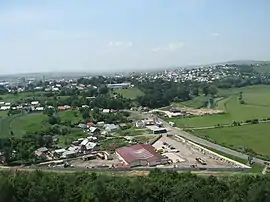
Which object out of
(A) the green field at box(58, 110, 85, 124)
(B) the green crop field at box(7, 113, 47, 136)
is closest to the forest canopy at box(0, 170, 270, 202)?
(B) the green crop field at box(7, 113, 47, 136)

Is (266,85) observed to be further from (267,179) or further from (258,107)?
(267,179)

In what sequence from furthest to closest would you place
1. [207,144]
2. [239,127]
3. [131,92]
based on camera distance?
[131,92]
[239,127]
[207,144]

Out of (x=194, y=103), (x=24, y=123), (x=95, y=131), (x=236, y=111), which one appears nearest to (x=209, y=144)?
(x=95, y=131)

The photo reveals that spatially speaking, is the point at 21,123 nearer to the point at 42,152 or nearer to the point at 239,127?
the point at 42,152

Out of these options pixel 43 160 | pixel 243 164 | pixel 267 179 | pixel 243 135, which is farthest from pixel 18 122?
pixel 267 179

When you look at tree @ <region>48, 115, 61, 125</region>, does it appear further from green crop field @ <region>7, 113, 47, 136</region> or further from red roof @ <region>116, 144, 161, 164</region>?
red roof @ <region>116, 144, 161, 164</region>
